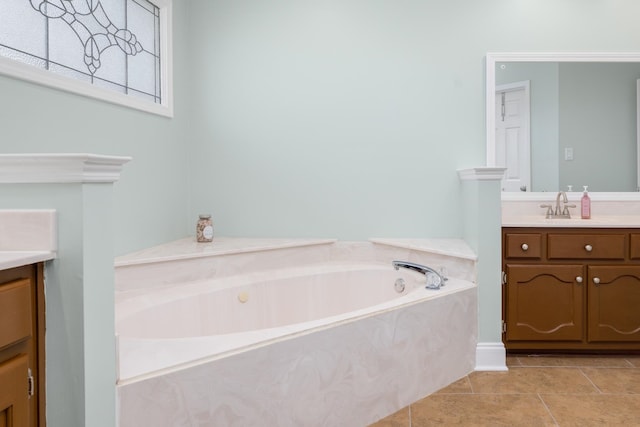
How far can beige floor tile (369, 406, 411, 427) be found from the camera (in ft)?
6.30

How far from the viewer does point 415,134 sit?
3195mm

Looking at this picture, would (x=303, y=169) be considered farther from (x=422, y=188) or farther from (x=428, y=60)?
(x=428, y=60)

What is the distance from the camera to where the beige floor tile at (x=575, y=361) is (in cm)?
257

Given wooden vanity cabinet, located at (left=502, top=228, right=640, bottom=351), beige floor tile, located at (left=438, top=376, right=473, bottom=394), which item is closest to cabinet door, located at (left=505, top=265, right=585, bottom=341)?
wooden vanity cabinet, located at (left=502, top=228, right=640, bottom=351)

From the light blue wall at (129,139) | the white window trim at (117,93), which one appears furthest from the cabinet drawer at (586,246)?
the white window trim at (117,93)

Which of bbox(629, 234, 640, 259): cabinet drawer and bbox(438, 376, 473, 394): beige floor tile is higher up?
bbox(629, 234, 640, 259): cabinet drawer

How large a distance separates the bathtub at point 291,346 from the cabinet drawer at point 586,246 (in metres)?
0.57

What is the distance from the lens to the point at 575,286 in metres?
2.63

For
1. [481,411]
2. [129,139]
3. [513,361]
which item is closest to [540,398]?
[481,411]

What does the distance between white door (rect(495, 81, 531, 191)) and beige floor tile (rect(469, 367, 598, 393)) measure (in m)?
1.24

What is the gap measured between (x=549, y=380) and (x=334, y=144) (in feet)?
6.39

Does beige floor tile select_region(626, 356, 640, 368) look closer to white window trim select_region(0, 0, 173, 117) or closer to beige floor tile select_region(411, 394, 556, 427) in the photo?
beige floor tile select_region(411, 394, 556, 427)

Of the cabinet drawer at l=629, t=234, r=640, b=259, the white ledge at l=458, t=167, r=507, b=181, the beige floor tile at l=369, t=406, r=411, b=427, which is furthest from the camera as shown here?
the cabinet drawer at l=629, t=234, r=640, b=259

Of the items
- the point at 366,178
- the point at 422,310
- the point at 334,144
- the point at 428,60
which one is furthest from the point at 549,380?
the point at 428,60
